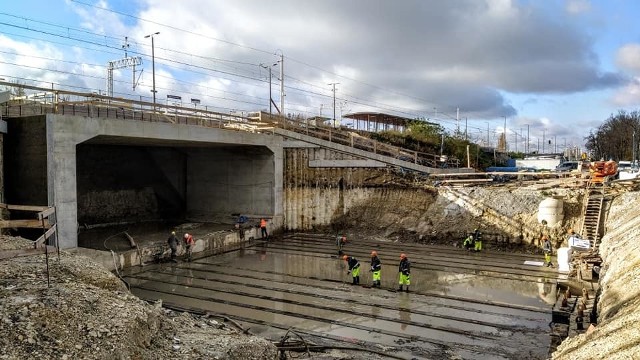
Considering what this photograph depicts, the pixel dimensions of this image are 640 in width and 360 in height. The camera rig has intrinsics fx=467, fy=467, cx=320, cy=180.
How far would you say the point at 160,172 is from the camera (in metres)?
31.3

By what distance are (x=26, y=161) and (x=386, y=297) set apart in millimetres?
14421

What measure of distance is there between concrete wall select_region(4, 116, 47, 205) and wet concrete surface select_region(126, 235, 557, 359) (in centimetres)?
471

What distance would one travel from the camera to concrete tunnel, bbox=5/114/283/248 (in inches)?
727

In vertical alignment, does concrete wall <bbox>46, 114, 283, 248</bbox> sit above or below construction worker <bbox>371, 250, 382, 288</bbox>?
above

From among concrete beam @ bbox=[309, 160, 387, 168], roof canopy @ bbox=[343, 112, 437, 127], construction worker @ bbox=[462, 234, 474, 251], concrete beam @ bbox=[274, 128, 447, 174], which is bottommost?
construction worker @ bbox=[462, 234, 474, 251]

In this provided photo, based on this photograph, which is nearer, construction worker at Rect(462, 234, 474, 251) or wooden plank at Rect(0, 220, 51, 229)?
wooden plank at Rect(0, 220, 51, 229)

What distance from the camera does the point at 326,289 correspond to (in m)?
15.8

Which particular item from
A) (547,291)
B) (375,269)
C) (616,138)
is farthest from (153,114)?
(616,138)

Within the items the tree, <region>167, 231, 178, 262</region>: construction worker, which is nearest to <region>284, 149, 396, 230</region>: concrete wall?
<region>167, 231, 178, 262</region>: construction worker

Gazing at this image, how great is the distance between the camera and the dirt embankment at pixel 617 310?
6402 millimetres

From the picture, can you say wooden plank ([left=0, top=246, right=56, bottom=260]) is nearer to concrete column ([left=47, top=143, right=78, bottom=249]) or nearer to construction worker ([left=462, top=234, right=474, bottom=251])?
concrete column ([left=47, top=143, right=78, bottom=249])

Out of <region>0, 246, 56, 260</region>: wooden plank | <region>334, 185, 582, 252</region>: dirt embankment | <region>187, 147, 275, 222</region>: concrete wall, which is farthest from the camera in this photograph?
<region>187, 147, 275, 222</region>: concrete wall

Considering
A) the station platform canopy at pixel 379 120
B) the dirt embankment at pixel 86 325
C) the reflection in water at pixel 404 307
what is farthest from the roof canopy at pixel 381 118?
the dirt embankment at pixel 86 325

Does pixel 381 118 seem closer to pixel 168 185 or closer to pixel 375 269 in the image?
pixel 168 185
